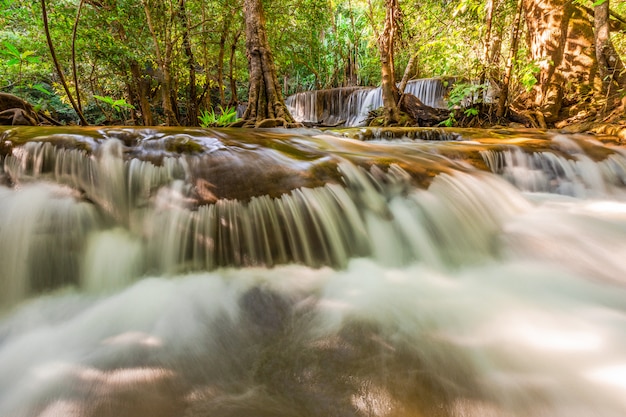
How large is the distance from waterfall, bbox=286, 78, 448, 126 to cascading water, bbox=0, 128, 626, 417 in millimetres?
9015

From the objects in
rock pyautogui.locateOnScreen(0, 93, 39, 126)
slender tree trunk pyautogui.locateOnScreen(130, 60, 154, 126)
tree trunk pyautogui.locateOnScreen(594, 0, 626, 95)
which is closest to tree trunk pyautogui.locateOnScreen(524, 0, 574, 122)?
tree trunk pyautogui.locateOnScreen(594, 0, 626, 95)

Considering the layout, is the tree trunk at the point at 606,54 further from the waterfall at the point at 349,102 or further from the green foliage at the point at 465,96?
the waterfall at the point at 349,102

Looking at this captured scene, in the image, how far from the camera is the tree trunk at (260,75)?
6.70 m

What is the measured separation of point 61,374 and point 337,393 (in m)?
1.21

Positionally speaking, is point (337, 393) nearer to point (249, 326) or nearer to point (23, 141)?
point (249, 326)

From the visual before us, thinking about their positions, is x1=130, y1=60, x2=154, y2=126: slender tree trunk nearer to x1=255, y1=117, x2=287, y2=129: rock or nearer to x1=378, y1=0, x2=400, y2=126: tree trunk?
x1=255, y1=117, x2=287, y2=129: rock

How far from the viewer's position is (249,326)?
1673 millimetres

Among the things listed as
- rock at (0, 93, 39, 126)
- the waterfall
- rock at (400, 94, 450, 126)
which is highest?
the waterfall

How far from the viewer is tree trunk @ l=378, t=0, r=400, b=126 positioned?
6.81 meters

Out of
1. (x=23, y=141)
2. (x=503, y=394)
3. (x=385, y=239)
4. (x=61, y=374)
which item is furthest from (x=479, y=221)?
(x=23, y=141)

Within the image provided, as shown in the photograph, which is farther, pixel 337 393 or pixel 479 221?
pixel 479 221

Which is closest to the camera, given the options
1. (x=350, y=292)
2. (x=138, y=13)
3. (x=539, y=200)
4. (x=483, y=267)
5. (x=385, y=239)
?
(x=350, y=292)

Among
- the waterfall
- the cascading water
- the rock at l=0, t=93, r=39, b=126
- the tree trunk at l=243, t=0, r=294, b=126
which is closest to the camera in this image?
the cascading water

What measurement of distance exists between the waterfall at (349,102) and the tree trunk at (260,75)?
512 centimetres
